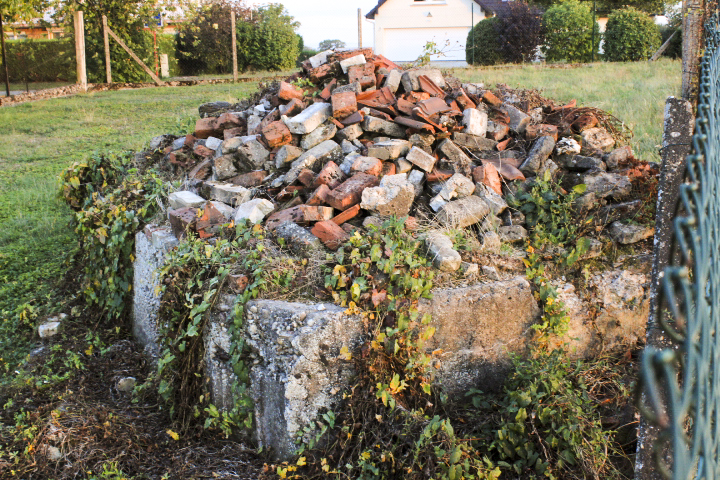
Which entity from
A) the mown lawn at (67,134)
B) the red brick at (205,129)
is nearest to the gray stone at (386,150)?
the red brick at (205,129)

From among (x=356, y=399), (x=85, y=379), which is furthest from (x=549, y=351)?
(x=85, y=379)

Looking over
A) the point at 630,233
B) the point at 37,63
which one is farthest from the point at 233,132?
the point at 37,63

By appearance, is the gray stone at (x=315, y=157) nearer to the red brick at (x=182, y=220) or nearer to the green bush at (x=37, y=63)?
the red brick at (x=182, y=220)

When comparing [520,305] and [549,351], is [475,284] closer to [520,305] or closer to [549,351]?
[520,305]

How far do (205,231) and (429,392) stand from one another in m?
1.82

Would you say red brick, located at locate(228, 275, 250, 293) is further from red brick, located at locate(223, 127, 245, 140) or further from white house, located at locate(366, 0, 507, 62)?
white house, located at locate(366, 0, 507, 62)

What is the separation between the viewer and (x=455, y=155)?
4352mm

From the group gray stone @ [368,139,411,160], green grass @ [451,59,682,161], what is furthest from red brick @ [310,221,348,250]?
green grass @ [451,59,682,161]

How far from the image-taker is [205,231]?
3.81 metres

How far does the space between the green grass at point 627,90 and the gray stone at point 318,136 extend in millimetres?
2789

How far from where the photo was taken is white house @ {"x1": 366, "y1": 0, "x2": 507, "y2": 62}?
97.5ft

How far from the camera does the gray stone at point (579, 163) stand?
13.9 ft

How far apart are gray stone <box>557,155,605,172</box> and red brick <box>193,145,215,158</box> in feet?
9.66

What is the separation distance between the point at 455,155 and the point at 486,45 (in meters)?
15.5
